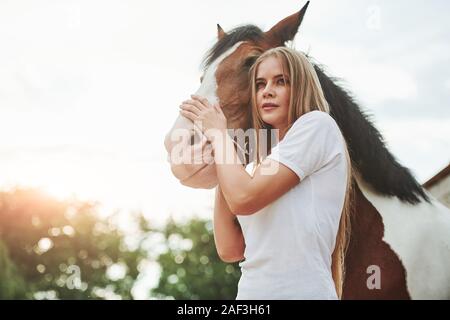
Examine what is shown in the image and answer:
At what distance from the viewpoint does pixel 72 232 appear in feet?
67.4

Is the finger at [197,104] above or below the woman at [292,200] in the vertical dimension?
above

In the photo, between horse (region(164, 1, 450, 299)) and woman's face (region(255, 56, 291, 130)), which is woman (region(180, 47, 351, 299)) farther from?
horse (region(164, 1, 450, 299))

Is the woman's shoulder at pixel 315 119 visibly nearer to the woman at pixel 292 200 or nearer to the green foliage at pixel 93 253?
the woman at pixel 292 200

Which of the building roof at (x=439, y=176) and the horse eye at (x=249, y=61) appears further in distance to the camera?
the building roof at (x=439, y=176)

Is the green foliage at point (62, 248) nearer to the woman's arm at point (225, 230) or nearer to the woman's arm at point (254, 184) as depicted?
the woman's arm at point (225, 230)

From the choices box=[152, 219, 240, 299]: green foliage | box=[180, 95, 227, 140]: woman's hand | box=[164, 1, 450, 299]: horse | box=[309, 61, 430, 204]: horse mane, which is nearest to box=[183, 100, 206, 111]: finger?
box=[180, 95, 227, 140]: woman's hand

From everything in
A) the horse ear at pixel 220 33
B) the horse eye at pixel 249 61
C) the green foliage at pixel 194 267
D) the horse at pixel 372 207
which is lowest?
the green foliage at pixel 194 267

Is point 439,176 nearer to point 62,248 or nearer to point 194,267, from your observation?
point 194,267

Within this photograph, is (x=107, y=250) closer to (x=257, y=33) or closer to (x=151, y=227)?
(x=151, y=227)

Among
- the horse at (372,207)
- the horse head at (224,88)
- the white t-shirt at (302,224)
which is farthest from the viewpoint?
the horse at (372,207)

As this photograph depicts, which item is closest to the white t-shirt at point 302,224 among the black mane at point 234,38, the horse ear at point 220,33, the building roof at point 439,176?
the black mane at point 234,38

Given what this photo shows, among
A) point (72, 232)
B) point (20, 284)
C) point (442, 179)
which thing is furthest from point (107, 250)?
point (442, 179)

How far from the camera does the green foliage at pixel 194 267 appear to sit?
58.4 feet

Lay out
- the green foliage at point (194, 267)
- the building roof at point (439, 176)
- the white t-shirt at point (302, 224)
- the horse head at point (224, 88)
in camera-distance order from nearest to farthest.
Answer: the white t-shirt at point (302, 224) → the horse head at point (224, 88) → the building roof at point (439, 176) → the green foliage at point (194, 267)
